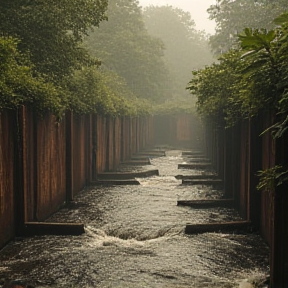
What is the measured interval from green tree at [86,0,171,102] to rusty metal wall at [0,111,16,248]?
92.5ft

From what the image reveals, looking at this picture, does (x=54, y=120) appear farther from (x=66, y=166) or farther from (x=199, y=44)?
(x=199, y=44)

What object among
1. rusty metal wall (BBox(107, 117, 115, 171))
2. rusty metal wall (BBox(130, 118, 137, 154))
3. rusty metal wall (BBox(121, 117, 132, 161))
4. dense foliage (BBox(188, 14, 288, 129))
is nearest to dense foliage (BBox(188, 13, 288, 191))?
dense foliage (BBox(188, 14, 288, 129))

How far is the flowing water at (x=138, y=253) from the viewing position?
6.58m

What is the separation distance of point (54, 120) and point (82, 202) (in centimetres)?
270

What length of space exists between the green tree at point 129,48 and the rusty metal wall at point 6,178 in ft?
92.5

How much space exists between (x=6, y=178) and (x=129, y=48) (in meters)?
33.8

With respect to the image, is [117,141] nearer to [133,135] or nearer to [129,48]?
[133,135]

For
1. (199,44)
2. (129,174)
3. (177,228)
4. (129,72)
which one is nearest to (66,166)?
(177,228)

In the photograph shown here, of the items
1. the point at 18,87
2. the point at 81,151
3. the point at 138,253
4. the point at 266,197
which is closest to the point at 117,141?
the point at 81,151

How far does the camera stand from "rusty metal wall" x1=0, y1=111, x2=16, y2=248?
8.05m

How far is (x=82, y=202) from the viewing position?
510 inches

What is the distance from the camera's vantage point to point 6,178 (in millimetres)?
8250

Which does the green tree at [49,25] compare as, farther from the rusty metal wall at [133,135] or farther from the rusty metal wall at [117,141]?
the rusty metal wall at [133,135]

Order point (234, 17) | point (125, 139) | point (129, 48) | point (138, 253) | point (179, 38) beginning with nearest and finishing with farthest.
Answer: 1. point (138, 253)
2. point (125, 139)
3. point (234, 17)
4. point (129, 48)
5. point (179, 38)
